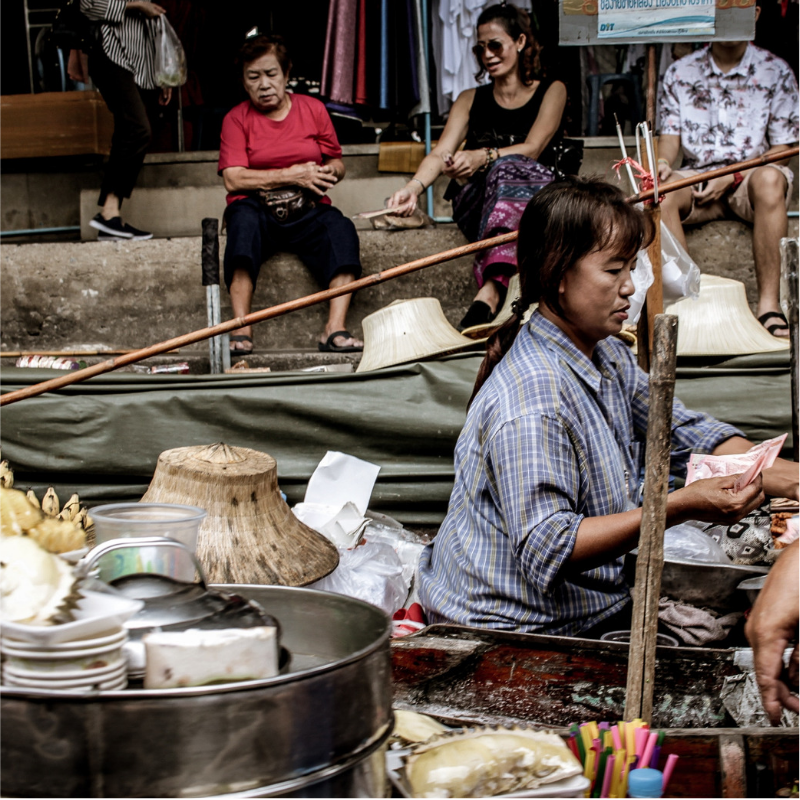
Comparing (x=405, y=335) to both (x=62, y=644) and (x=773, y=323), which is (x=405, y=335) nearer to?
(x=773, y=323)

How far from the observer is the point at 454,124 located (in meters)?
5.07

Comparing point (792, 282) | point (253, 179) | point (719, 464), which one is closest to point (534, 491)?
point (719, 464)

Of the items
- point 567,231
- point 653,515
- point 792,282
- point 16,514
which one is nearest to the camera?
point 16,514

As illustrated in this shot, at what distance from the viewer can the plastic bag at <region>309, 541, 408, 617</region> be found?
288cm

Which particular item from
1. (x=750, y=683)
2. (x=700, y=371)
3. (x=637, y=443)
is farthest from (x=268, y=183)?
(x=750, y=683)

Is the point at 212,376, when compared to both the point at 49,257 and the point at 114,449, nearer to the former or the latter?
the point at 114,449

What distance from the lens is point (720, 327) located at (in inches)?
148

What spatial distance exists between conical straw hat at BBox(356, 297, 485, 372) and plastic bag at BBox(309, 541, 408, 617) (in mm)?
894

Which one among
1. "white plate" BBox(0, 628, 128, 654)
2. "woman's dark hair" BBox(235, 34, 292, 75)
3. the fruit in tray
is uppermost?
"woman's dark hair" BBox(235, 34, 292, 75)

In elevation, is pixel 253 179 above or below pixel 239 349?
above

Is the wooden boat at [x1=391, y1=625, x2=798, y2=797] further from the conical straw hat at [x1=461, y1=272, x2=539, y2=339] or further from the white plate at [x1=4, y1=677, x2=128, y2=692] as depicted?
the conical straw hat at [x1=461, y1=272, x2=539, y2=339]

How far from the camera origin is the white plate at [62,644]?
1.00 meters

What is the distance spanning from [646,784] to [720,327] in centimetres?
275

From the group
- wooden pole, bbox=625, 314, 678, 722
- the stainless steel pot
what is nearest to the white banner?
wooden pole, bbox=625, 314, 678, 722
